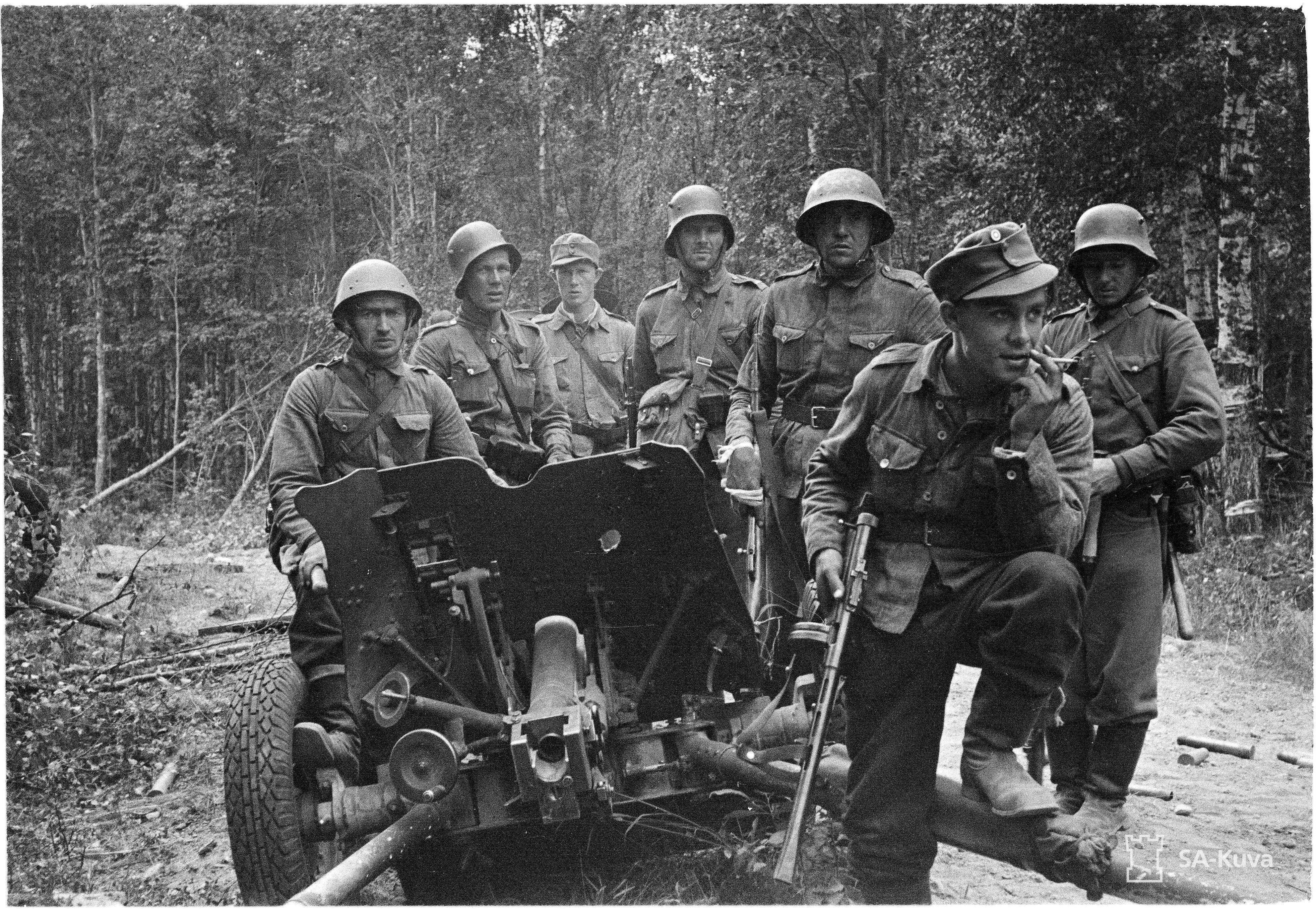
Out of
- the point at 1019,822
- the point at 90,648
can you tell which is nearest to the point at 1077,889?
the point at 1019,822

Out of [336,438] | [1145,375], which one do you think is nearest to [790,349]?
[1145,375]

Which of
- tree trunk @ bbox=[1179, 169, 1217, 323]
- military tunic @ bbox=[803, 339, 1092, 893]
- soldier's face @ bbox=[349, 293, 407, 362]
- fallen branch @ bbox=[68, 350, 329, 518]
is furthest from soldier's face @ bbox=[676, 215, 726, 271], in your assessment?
fallen branch @ bbox=[68, 350, 329, 518]

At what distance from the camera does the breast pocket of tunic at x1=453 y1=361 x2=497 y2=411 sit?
7.34 m

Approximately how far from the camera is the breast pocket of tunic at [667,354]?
752cm

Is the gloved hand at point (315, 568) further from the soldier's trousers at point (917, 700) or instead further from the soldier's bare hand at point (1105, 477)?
the soldier's bare hand at point (1105, 477)

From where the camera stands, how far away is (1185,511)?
202 inches

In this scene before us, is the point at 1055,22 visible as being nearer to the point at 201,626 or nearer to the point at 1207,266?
the point at 1207,266

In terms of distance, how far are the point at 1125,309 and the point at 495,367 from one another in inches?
144

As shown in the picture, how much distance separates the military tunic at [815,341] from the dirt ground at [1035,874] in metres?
1.58

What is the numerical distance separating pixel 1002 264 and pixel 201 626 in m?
8.24

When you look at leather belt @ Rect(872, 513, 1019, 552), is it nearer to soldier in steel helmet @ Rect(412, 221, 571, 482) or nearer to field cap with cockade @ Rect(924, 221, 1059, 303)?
field cap with cockade @ Rect(924, 221, 1059, 303)

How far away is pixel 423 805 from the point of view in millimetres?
4480

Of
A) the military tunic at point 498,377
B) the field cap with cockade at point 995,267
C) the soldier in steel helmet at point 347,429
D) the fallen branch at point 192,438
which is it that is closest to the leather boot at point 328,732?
the soldier in steel helmet at point 347,429

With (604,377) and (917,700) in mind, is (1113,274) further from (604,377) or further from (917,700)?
(604,377)
